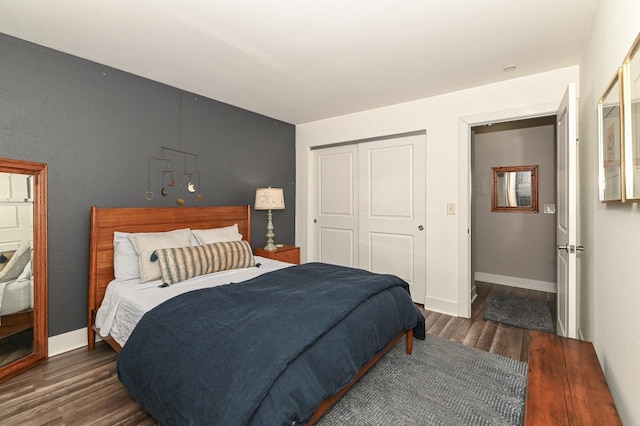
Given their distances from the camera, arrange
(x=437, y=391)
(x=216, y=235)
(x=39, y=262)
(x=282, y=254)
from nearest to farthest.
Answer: (x=437, y=391) < (x=39, y=262) < (x=216, y=235) < (x=282, y=254)

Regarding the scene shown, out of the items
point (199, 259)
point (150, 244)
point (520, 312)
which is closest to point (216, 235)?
point (199, 259)

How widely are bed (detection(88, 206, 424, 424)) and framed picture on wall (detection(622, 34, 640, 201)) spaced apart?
4.60 ft

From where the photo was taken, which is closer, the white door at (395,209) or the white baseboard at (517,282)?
the white door at (395,209)

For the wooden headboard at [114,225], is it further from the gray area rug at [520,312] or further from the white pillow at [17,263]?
the gray area rug at [520,312]

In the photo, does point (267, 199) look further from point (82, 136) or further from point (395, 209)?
point (82, 136)

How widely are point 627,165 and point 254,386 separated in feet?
5.70

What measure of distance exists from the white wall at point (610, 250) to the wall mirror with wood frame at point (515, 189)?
216cm

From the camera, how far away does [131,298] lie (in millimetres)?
2215

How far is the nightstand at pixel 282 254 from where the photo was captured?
3.87 metres

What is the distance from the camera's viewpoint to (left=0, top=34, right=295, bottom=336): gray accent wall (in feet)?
7.68

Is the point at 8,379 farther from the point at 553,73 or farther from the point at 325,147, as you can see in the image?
the point at 553,73

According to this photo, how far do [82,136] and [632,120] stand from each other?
354 centimetres

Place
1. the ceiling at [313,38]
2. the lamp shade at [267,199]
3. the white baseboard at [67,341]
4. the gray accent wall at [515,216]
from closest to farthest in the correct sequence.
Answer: the ceiling at [313,38] < the white baseboard at [67,341] < the lamp shade at [267,199] < the gray accent wall at [515,216]

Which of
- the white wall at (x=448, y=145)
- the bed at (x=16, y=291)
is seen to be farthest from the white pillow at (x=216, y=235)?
the white wall at (x=448, y=145)
